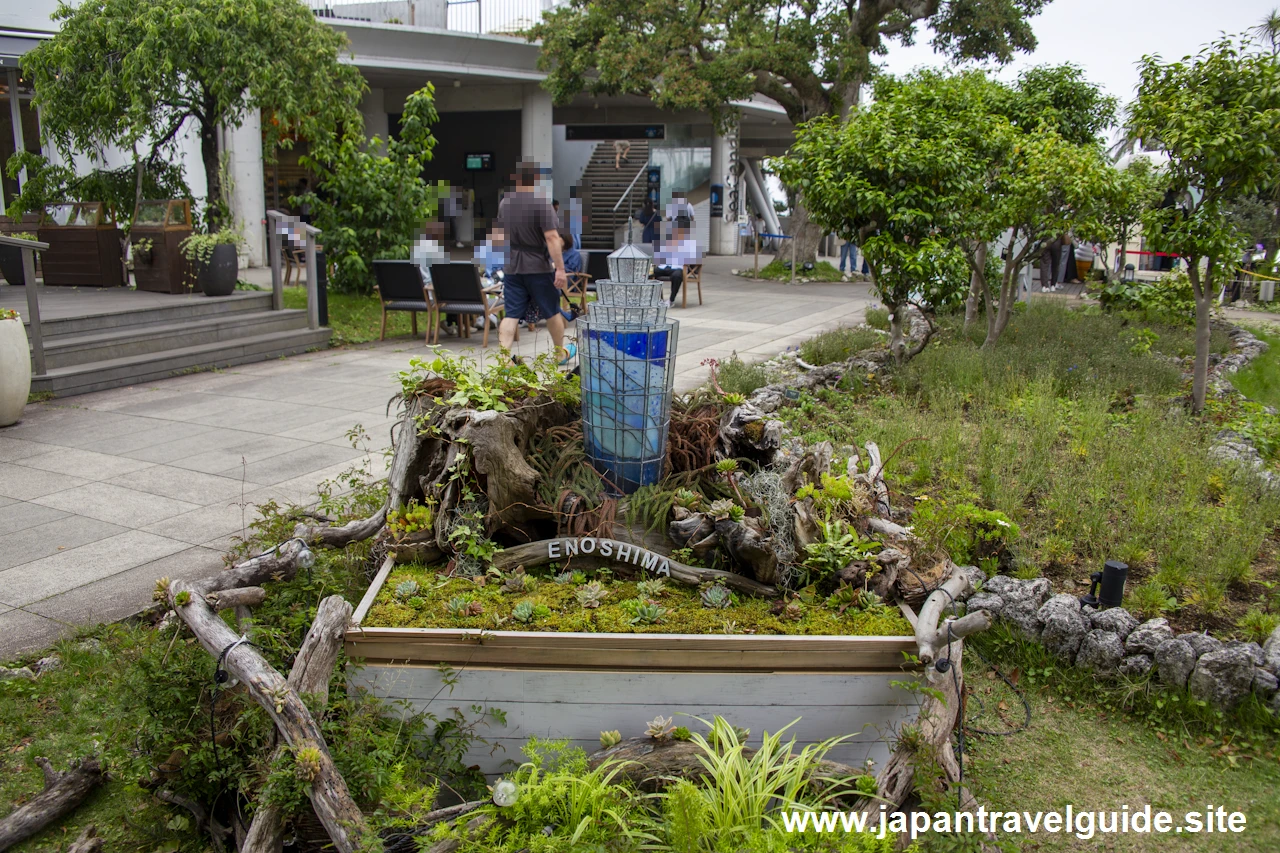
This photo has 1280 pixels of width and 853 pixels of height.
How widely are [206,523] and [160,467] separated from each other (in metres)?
1.35

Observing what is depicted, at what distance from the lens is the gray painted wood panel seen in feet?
10.6

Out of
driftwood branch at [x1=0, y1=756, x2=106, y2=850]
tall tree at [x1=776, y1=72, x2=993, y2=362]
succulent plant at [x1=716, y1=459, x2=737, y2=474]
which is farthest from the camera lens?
tall tree at [x1=776, y1=72, x2=993, y2=362]

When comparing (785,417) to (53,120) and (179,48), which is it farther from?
(53,120)

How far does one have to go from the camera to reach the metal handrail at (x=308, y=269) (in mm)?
11188

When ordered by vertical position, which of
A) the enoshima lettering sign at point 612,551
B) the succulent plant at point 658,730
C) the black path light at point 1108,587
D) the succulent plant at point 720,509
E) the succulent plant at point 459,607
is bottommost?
the succulent plant at point 658,730

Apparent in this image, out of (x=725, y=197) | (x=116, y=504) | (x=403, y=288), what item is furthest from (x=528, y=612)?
(x=725, y=197)

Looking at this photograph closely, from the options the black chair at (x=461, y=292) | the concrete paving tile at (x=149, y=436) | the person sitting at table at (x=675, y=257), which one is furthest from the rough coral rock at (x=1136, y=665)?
the person sitting at table at (x=675, y=257)

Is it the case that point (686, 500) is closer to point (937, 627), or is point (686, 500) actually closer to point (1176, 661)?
point (937, 627)

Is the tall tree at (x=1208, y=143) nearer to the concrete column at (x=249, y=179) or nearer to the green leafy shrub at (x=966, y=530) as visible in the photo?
the green leafy shrub at (x=966, y=530)

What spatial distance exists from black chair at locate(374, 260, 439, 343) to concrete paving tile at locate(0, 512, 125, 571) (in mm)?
6108

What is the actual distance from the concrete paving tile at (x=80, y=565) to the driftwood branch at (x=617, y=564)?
2.13 meters

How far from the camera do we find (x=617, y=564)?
151 inches

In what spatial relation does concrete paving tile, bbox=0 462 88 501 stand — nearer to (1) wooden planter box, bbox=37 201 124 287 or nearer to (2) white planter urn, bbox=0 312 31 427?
(2) white planter urn, bbox=0 312 31 427

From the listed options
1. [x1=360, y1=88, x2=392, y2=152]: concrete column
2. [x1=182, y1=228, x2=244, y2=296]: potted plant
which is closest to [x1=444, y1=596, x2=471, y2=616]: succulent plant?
[x1=182, y1=228, x2=244, y2=296]: potted plant
